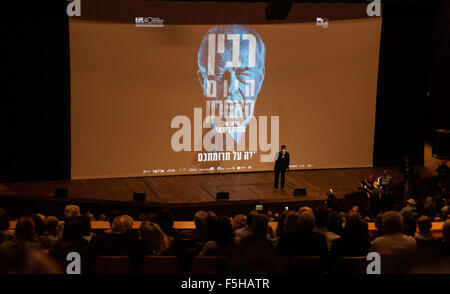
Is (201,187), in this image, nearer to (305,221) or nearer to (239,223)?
(239,223)

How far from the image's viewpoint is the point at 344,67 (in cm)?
1134

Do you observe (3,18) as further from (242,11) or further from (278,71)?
(278,71)

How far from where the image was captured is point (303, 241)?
11.3ft

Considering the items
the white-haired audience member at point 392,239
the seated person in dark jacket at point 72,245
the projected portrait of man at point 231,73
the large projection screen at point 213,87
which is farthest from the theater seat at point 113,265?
the projected portrait of man at point 231,73

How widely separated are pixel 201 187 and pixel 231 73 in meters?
2.34

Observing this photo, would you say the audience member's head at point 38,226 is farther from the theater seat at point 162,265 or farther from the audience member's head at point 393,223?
the audience member's head at point 393,223

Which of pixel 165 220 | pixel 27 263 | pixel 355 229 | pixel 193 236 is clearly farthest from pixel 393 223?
pixel 27 263

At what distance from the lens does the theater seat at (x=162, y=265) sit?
3.33m

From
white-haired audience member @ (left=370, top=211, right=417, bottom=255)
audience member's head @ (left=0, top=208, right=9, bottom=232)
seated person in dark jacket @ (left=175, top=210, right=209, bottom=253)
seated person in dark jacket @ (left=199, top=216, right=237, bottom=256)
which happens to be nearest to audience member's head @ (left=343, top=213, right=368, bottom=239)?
white-haired audience member @ (left=370, top=211, right=417, bottom=255)

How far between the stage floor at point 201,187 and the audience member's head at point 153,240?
5291 millimetres

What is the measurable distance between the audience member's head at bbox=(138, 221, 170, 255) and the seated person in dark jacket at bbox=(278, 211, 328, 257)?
86 centimetres

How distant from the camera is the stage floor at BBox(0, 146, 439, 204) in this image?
937 cm

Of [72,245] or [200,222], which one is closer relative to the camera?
[72,245]
